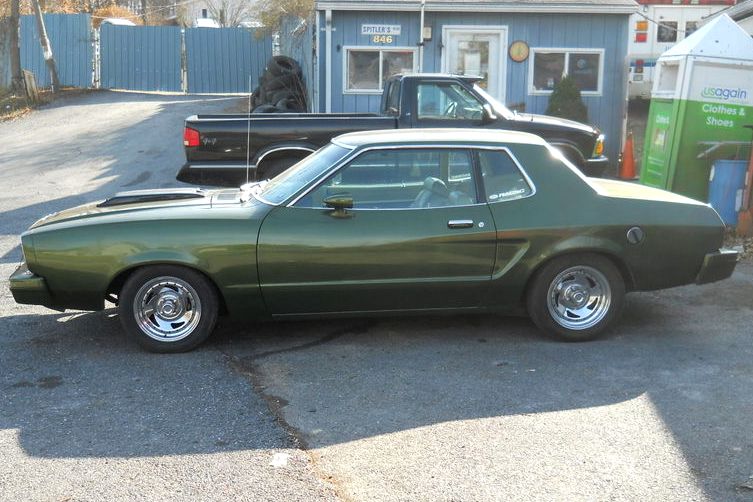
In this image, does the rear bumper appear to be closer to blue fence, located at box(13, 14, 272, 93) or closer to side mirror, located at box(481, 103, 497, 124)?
side mirror, located at box(481, 103, 497, 124)

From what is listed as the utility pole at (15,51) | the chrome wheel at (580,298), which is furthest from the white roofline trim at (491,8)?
the utility pole at (15,51)

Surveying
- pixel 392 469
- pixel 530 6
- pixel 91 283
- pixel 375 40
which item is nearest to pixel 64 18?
pixel 375 40

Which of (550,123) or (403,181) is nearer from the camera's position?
(403,181)

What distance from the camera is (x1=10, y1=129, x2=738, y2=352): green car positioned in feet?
18.9

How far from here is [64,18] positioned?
25.4 metres

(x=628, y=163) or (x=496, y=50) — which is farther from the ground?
(x=496, y=50)

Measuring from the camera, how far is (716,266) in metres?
6.23

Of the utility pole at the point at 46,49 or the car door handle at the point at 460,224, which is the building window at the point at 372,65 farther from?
the utility pole at the point at 46,49

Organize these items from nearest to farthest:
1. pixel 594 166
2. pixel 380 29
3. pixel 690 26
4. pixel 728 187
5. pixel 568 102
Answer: pixel 728 187 → pixel 594 166 → pixel 568 102 → pixel 380 29 → pixel 690 26

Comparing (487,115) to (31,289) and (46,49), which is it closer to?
(31,289)

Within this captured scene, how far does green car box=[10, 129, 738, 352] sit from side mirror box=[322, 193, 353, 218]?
0.01 m

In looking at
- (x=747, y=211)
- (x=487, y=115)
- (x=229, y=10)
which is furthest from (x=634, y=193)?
(x=229, y=10)

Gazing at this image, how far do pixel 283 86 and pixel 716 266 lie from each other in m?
14.8

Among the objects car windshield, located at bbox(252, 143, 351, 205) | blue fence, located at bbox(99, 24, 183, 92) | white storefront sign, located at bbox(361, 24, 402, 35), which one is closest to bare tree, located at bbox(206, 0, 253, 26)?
blue fence, located at bbox(99, 24, 183, 92)
